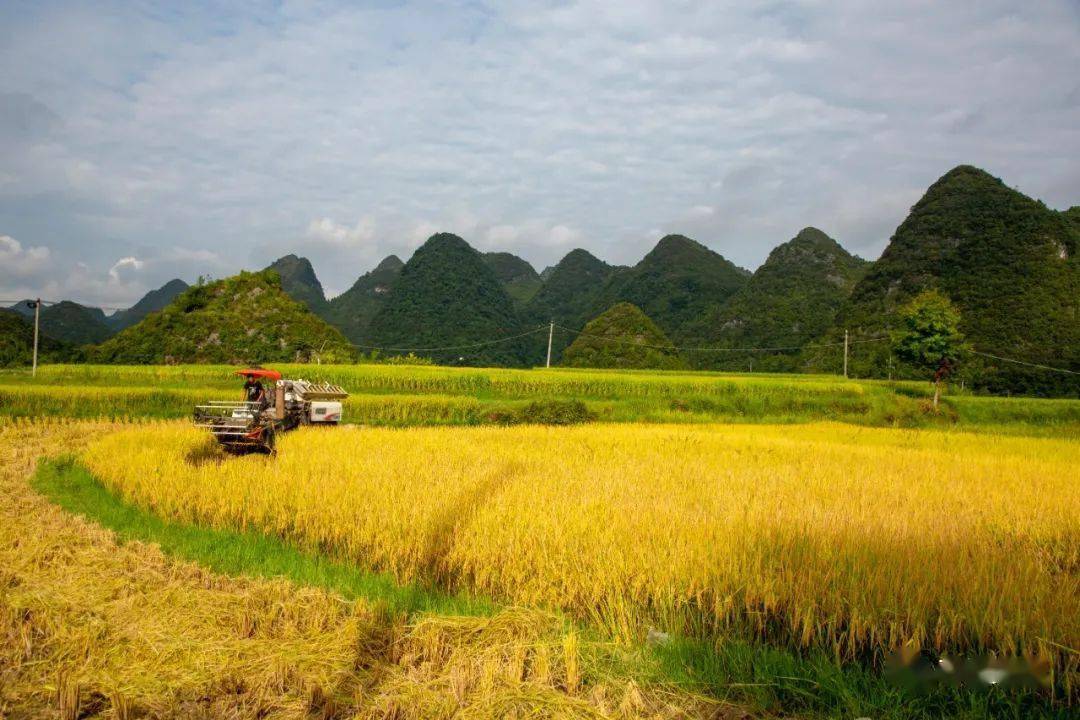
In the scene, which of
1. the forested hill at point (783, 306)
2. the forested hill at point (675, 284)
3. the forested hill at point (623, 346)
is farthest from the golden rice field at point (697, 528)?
the forested hill at point (675, 284)

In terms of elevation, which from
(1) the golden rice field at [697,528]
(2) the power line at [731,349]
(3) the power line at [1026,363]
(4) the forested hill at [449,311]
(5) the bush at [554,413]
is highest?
(4) the forested hill at [449,311]

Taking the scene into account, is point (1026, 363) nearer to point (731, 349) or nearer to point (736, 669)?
point (731, 349)

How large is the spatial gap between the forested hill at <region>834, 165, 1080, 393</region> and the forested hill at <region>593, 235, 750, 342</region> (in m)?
28.2

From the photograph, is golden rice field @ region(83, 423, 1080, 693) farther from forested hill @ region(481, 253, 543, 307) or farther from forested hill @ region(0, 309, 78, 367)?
forested hill @ region(481, 253, 543, 307)

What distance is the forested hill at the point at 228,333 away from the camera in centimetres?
3928

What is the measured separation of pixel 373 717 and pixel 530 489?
360 centimetres

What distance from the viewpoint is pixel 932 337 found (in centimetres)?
2442

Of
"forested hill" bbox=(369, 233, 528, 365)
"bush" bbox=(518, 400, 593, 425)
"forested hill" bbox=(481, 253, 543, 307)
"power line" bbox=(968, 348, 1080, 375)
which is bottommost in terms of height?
"bush" bbox=(518, 400, 593, 425)

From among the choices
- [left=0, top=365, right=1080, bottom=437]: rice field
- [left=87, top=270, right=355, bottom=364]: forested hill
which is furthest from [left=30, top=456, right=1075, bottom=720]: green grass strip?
[left=87, top=270, right=355, bottom=364]: forested hill

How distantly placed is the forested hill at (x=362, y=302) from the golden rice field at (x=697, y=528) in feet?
253

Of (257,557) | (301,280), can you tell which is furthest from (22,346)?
(301,280)

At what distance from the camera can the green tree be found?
80.0 feet

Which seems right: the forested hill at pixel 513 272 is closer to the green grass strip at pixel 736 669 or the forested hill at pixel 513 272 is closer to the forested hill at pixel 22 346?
the forested hill at pixel 22 346

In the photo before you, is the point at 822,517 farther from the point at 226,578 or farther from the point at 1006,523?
the point at 226,578
